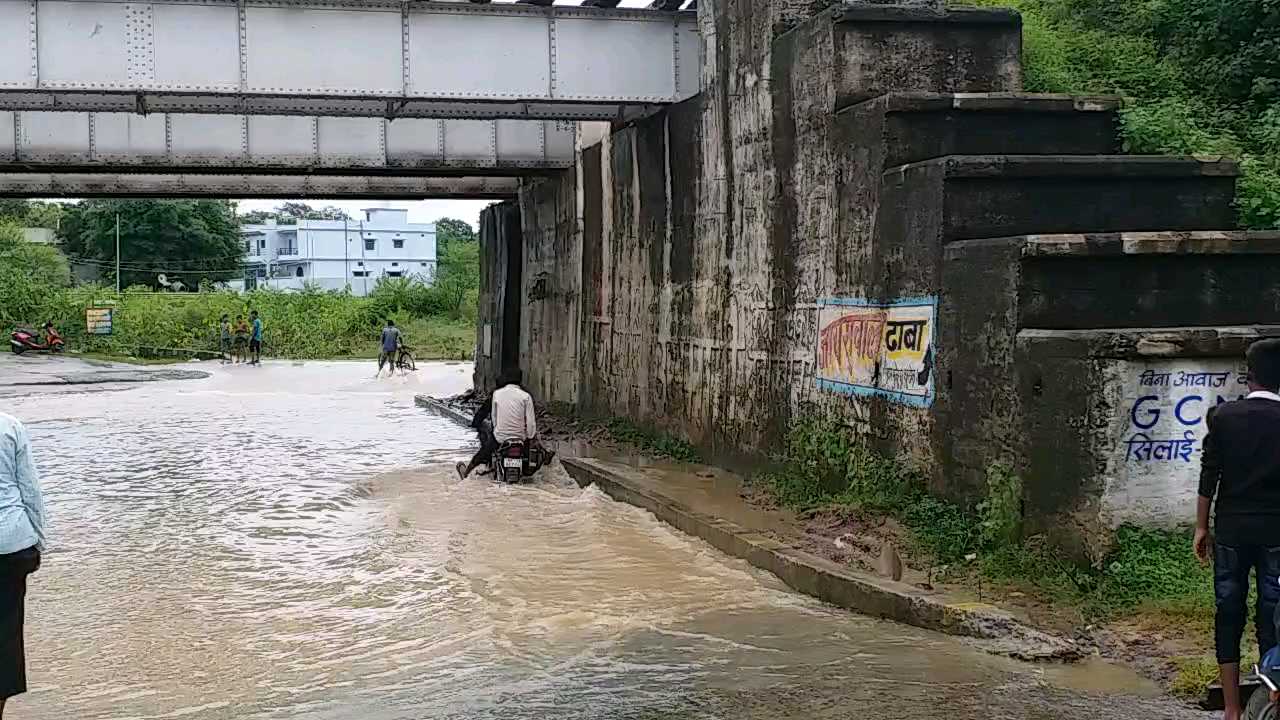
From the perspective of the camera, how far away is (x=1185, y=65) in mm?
14883

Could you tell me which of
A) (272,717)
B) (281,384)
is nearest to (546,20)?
(272,717)

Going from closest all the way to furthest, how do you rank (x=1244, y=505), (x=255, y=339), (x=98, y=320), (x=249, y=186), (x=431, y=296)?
(x=1244, y=505) < (x=249, y=186) < (x=255, y=339) < (x=98, y=320) < (x=431, y=296)

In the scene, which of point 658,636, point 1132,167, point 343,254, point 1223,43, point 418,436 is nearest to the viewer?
point 658,636

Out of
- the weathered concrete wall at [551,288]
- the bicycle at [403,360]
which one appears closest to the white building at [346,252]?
the bicycle at [403,360]

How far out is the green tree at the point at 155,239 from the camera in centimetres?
7244

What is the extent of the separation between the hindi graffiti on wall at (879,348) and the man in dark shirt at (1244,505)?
3967 millimetres

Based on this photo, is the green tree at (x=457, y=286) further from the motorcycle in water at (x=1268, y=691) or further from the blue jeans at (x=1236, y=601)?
the motorcycle in water at (x=1268, y=691)

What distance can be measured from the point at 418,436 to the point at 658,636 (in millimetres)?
13985

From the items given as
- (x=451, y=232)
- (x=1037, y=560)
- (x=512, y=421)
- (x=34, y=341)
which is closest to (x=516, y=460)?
(x=512, y=421)

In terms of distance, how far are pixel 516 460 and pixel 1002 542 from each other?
7.43 m

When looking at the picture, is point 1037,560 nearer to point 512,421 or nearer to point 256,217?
point 512,421

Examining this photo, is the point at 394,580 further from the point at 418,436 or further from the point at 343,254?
the point at 343,254

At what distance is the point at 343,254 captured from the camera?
101625 mm

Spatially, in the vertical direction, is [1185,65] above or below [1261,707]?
above
